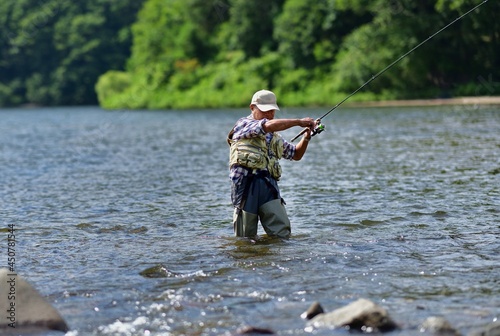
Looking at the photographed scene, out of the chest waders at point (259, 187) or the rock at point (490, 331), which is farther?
the chest waders at point (259, 187)

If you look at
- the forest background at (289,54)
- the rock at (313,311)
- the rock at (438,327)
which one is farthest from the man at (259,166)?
the forest background at (289,54)

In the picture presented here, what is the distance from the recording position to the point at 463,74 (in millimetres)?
60625

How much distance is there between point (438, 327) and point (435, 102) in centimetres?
4905

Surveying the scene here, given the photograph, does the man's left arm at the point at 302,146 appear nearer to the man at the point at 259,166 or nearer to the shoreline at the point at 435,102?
the man at the point at 259,166

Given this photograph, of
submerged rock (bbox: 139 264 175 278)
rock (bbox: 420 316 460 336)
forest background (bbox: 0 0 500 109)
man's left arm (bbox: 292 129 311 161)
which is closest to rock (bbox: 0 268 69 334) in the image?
submerged rock (bbox: 139 264 175 278)

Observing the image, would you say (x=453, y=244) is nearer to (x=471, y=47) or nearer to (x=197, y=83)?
(x=471, y=47)

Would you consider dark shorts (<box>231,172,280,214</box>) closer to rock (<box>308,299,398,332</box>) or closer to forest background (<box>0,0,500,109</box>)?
rock (<box>308,299,398,332</box>)

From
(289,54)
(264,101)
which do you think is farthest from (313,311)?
(289,54)

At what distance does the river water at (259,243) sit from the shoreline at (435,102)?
28.0 m

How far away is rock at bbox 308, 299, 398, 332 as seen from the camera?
6.75 m

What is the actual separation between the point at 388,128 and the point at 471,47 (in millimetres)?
29740

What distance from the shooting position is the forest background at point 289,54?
191 feet

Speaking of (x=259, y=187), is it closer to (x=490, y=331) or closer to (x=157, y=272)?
(x=157, y=272)

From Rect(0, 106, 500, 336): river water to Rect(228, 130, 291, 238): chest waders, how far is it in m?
0.26
